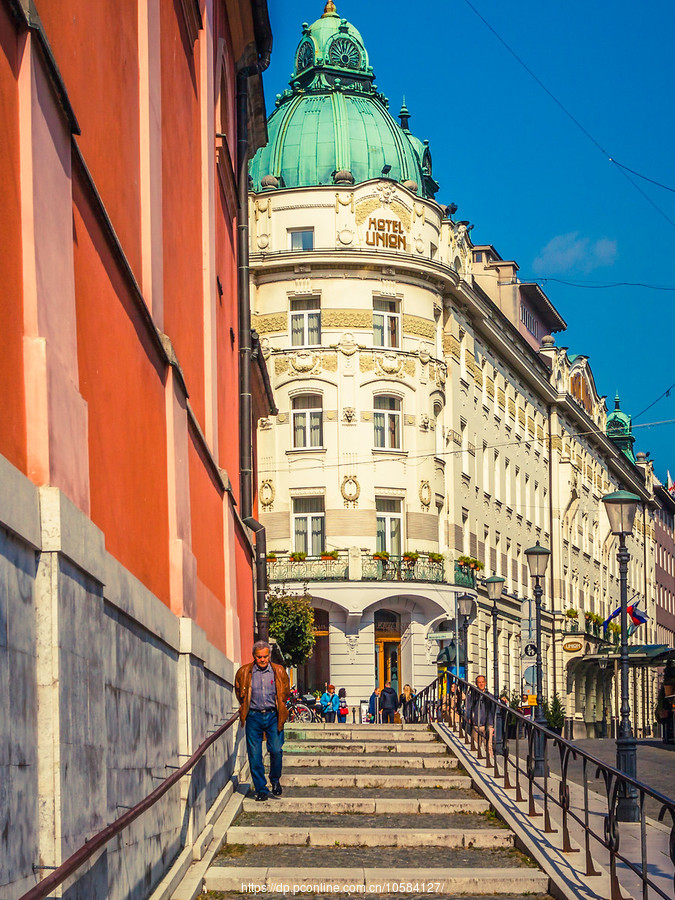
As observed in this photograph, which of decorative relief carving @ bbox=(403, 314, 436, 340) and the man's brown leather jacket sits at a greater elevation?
decorative relief carving @ bbox=(403, 314, 436, 340)

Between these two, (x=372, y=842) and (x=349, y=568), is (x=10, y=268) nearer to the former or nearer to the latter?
(x=372, y=842)

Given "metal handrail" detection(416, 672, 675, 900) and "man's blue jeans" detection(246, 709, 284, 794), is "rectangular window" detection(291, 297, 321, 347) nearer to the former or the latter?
"metal handrail" detection(416, 672, 675, 900)

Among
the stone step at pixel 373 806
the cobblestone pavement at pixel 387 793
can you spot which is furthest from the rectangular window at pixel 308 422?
the stone step at pixel 373 806

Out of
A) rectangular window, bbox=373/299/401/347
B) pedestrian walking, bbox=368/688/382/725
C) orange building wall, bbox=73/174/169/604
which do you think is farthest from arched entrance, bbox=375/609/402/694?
orange building wall, bbox=73/174/169/604

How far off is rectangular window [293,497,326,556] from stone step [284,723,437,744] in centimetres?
2003

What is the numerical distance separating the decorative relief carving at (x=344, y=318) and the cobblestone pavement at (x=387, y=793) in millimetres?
31419

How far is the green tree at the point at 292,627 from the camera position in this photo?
38.8 metres

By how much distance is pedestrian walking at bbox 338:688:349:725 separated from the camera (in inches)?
1673

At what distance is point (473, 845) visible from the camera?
12469 millimetres

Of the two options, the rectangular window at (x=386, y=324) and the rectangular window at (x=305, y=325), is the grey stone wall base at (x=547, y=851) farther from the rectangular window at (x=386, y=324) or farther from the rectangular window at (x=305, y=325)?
the rectangular window at (x=386, y=324)

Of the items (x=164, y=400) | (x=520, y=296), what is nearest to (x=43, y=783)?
(x=164, y=400)

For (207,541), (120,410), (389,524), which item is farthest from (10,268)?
(389,524)

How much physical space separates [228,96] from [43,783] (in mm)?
15810

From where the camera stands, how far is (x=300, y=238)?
47.5m
